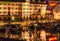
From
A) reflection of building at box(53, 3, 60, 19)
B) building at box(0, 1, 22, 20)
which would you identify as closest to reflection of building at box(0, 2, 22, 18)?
building at box(0, 1, 22, 20)

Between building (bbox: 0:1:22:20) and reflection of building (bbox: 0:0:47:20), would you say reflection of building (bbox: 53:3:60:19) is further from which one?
building (bbox: 0:1:22:20)

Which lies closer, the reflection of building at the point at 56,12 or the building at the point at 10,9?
the building at the point at 10,9

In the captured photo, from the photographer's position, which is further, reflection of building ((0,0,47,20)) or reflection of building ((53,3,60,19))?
reflection of building ((53,3,60,19))

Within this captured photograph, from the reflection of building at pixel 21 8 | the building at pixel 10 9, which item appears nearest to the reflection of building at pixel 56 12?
the reflection of building at pixel 21 8

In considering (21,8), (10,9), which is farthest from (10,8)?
(21,8)

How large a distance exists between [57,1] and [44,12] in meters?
0.18

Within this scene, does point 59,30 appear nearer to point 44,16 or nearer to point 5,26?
point 44,16

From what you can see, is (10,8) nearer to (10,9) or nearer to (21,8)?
(10,9)

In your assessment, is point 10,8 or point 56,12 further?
point 56,12

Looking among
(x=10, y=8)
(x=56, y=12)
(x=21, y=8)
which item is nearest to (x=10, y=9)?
(x=10, y=8)

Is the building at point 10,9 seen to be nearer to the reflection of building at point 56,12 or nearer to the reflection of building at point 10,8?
the reflection of building at point 10,8

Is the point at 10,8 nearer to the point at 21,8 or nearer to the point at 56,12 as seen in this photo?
the point at 21,8

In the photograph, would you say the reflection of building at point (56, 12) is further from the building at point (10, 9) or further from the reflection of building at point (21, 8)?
the building at point (10, 9)

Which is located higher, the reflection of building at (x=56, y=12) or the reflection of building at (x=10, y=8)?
the reflection of building at (x=10, y=8)
